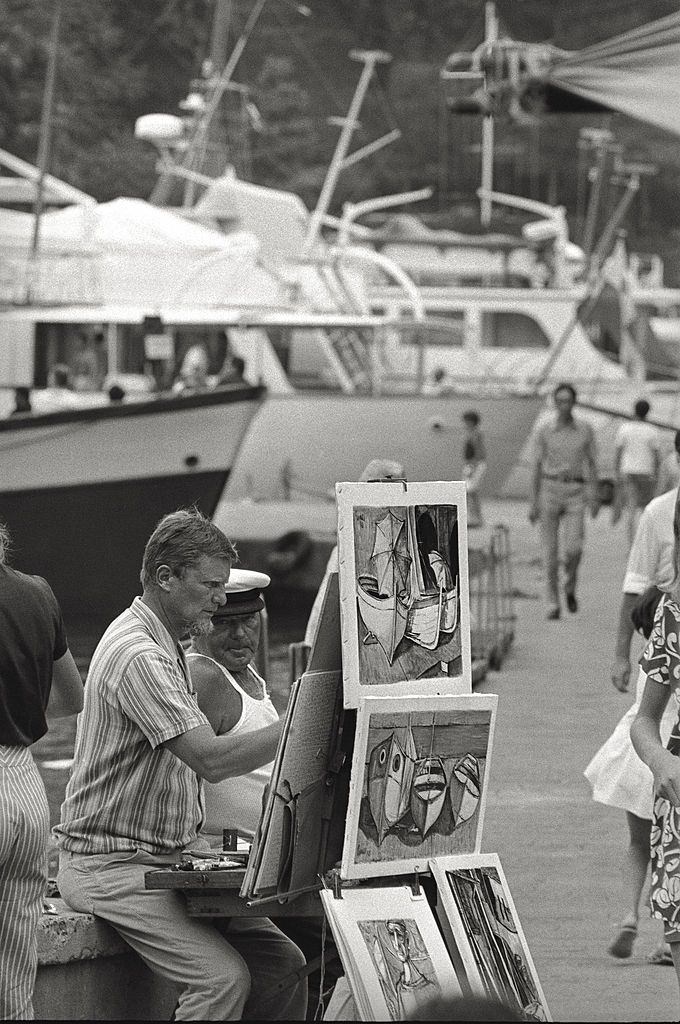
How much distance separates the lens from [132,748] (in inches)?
188

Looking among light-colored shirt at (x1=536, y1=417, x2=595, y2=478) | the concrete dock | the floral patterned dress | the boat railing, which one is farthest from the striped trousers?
the boat railing

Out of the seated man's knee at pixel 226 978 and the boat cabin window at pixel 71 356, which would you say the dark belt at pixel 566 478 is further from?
the boat cabin window at pixel 71 356

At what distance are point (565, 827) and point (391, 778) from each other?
4496 mm

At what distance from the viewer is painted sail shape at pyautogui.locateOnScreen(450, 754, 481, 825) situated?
15.2 ft

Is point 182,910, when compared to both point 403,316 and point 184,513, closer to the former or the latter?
point 184,513

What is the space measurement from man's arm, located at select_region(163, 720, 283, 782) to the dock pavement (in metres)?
1.83

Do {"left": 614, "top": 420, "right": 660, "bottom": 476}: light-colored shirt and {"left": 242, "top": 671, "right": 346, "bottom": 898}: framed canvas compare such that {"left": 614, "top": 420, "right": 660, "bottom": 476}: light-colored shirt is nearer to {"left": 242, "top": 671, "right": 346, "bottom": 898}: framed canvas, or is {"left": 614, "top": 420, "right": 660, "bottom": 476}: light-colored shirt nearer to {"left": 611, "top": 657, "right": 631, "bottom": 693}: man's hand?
{"left": 611, "top": 657, "right": 631, "bottom": 693}: man's hand

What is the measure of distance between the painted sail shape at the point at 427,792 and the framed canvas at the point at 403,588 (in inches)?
6.9

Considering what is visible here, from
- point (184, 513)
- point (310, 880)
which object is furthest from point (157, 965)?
point (184, 513)

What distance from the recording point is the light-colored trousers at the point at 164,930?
4711mm

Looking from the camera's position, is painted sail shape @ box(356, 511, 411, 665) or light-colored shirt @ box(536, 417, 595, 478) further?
light-colored shirt @ box(536, 417, 595, 478)

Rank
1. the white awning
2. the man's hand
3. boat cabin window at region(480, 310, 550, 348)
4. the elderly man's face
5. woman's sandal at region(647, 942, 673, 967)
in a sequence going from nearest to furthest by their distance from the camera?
1. the elderly man's face
2. woman's sandal at region(647, 942, 673, 967)
3. the man's hand
4. the white awning
5. boat cabin window at region(480, 310, 550, 348)

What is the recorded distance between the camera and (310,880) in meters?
4.60

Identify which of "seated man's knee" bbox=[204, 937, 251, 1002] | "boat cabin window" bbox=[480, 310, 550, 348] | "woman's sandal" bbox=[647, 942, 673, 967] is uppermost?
"seated man's knee" bbox=[204, 937, 251, 1002]
